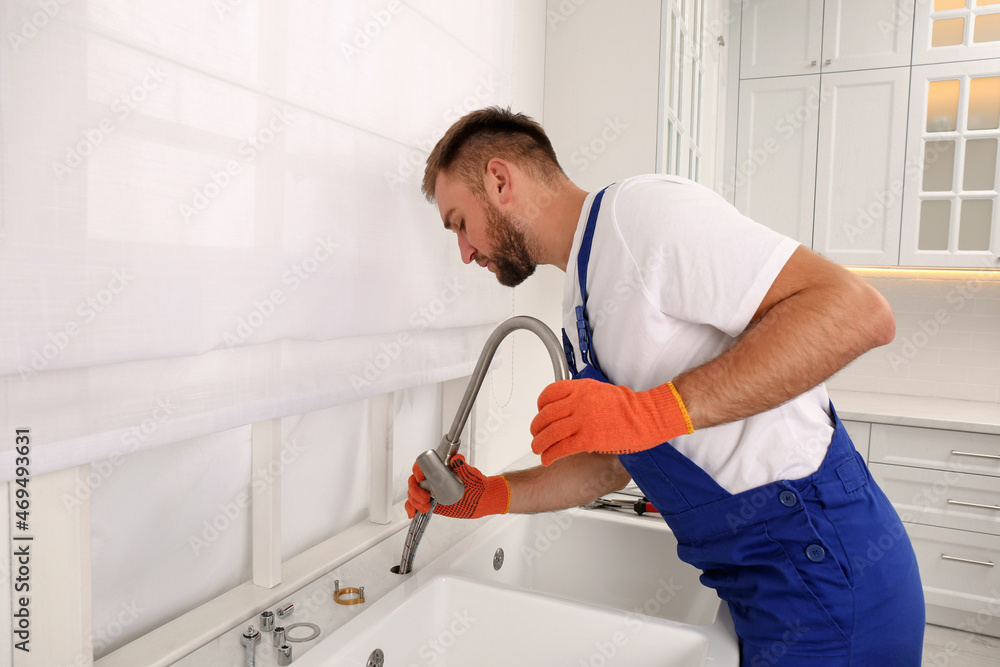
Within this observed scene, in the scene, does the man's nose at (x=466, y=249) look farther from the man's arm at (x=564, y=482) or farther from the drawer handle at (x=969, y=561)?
the drawer handle at (x=969, y=561)

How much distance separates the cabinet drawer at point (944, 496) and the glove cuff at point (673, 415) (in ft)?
6.86

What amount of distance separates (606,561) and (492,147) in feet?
3.07

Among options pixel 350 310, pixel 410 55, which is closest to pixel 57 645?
pixel 350 310

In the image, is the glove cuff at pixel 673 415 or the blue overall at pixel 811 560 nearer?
the glove cuff at pixel 673 415

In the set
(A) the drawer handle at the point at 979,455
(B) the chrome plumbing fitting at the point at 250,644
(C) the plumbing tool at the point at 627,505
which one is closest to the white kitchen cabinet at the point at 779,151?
(A) the drawer handle at the point at 979,455

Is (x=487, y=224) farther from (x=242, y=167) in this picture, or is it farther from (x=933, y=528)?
(x=933, y=528)

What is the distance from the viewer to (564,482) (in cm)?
123

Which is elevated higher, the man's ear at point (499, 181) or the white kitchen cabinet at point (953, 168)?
the white kitchen cabinet at point (953, 168)

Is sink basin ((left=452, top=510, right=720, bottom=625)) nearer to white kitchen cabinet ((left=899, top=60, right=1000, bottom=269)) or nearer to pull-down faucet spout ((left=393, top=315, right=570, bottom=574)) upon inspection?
pull-down faucet spout ((left=393, top=315, right=570, bottom=574))

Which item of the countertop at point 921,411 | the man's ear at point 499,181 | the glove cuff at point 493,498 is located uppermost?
the man's ear at point 499,181

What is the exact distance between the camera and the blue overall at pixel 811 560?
913 mm

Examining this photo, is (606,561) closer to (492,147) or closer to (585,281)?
(585,281)

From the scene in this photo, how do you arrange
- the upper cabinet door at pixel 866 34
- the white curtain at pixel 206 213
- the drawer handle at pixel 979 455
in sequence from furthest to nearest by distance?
the upper cabinet door at pixel 866 34, the drawer handle at pixel 979 455, the white curtain at pixel 206 213

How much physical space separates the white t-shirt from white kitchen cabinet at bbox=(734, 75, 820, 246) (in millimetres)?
2068
